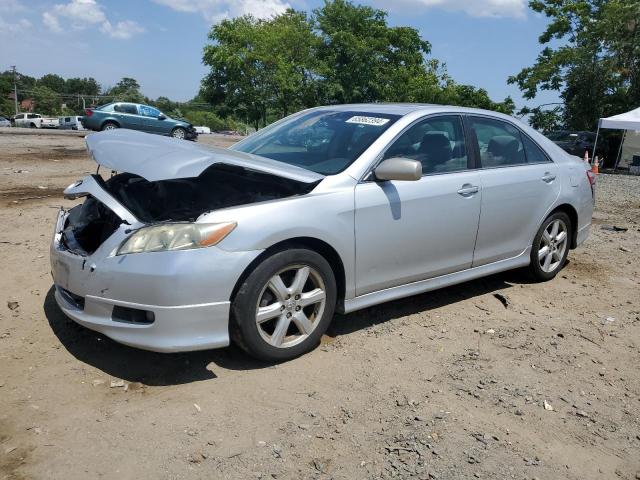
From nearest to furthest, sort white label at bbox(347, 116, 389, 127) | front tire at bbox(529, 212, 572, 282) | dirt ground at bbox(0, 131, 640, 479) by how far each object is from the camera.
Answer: dirt ground at bbox(0, 131, 640, 479), white label at bbox(347, 116, 389, 127), front tire at bbox(529, 212, 572, 282)

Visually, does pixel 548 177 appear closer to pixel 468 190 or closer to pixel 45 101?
pixel 468 190

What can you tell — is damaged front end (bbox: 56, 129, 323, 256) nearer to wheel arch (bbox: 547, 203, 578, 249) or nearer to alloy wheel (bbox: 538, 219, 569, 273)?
alloy wheel (bbox: 538, 219, 569, 273)

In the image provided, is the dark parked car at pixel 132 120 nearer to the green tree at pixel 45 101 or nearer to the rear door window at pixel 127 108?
the rear door window at pixel 127 108

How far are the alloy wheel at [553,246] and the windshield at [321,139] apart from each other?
2.04 metres

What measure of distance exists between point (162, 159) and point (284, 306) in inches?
44.8

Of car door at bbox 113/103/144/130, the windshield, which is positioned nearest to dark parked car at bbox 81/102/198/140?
car door at bbox 113/103/144/130

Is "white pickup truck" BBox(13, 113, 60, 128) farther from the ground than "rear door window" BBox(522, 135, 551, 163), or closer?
closer

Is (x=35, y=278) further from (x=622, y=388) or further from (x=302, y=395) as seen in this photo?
(x=622, y=388)

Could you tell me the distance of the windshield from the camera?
407 cm

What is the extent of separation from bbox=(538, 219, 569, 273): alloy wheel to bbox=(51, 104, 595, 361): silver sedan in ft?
0.30

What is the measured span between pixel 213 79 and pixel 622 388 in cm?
3977

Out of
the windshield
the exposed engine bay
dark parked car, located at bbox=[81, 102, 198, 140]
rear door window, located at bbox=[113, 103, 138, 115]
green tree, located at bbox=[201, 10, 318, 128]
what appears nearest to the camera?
the exposed engine bay

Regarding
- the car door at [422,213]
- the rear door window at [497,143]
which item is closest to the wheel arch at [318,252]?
the car door at [422,213]

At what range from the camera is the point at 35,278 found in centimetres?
483
